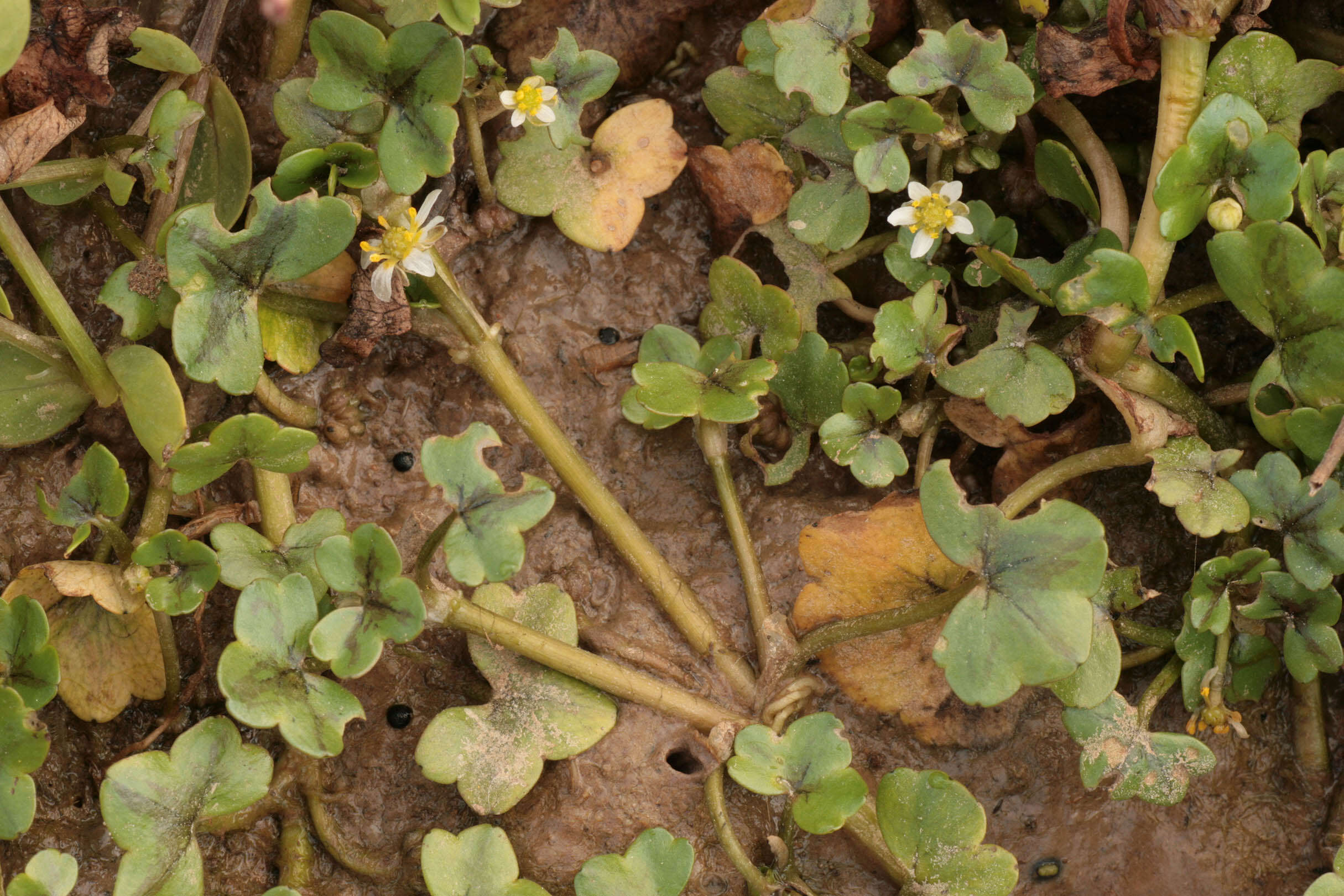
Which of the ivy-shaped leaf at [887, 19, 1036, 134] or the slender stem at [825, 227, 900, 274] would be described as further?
the slender stem at [825, 227, 900, 274]

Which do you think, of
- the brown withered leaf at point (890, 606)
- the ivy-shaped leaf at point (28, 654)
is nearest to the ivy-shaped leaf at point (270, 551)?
the ivy-shaped leaf at point (28, 654)

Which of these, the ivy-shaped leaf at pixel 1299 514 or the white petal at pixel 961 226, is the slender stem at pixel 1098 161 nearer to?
the white petal at pixel 961 226

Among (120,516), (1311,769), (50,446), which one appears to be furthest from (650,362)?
(1311,769)

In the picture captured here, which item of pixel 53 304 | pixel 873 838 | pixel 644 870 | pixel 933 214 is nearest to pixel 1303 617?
pixel 873 838

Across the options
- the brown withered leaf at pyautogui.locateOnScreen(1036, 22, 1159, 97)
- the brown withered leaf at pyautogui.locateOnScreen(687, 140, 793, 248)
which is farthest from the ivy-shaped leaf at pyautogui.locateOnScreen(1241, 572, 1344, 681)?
the brown withered leaf at pyautogui.locateOnScreen(687, 140, 793, 248)

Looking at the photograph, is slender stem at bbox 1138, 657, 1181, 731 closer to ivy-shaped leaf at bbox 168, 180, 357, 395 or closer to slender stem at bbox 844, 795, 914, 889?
slender stem at bbox 844, 795, 914, 889

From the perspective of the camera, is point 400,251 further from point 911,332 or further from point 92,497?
point 911,332

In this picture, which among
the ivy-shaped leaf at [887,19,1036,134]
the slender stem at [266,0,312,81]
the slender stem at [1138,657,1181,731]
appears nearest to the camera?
the ivy-shaped leaf at [887,19,1036,134]
